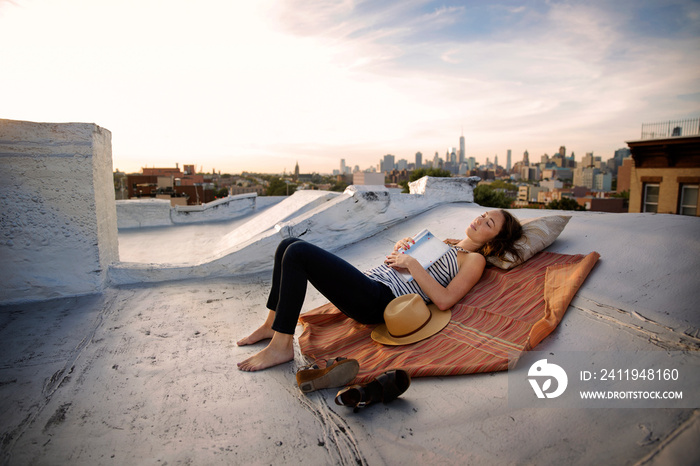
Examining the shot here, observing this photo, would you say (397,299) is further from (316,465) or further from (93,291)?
(93,291)

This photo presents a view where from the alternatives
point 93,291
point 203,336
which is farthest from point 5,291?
point 203,336

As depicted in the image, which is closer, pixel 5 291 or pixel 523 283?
pixel 523 283

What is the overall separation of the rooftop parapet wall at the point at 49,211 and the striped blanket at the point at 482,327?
82.2 inches

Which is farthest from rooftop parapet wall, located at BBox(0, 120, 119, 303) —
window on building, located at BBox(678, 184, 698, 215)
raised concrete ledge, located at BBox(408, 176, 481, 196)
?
window on building, located at BBox(678, 184, 698, 215)

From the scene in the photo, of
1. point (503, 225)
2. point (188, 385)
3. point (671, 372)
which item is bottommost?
point (188, 385)

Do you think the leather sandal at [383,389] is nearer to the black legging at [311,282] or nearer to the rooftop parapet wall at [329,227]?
the black legging at [311,282]

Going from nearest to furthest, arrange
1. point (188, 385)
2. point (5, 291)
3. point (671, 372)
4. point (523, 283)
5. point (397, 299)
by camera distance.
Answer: point (671, 372), point (188, 385), point (397, 299), point (523, 283), point (5, 291)

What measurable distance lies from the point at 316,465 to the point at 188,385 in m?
0.87

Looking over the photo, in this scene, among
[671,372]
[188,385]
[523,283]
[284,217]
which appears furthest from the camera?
[284,217]

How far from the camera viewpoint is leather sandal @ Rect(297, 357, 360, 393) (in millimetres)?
1793

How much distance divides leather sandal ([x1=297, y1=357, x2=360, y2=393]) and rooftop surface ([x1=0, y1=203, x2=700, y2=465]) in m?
0.06

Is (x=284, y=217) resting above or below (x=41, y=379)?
above

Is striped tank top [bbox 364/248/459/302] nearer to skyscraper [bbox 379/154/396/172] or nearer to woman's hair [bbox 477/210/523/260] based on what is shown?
woman's hair [bbox 477/210/523/260]

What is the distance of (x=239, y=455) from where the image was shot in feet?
4.57
